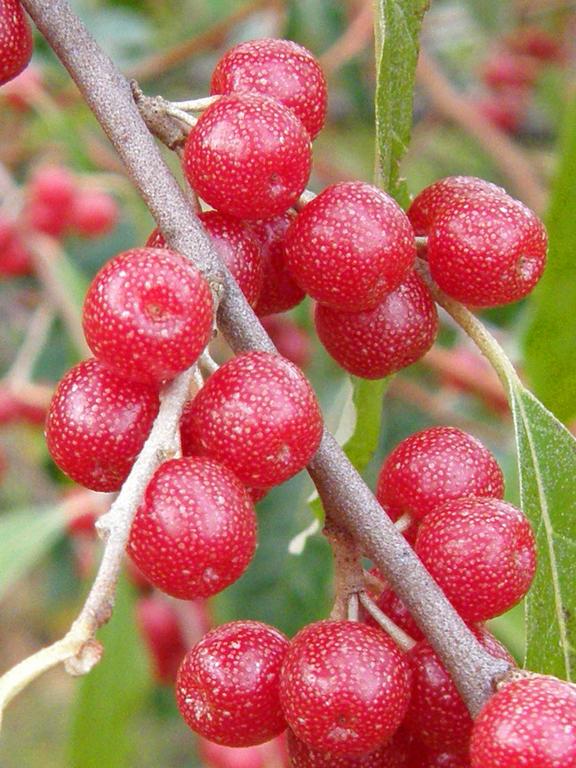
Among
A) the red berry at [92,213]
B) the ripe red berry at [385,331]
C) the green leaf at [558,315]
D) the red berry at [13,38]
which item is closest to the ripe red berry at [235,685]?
the ripe red berry at [385,331]

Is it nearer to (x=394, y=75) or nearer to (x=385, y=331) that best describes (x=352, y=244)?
(x=385, y=331)

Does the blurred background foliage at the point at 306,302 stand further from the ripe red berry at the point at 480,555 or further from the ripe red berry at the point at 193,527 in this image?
the ripe red berry at the point at 193,527

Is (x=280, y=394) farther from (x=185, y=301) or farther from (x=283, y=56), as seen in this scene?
(x=283, y=56)

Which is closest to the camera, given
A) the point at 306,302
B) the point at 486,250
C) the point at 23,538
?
the point at 486,250

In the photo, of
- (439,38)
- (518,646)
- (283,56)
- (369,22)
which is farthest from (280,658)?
(439,38)

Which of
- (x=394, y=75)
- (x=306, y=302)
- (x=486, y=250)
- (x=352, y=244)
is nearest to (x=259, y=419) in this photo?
(x=352, y=244)
